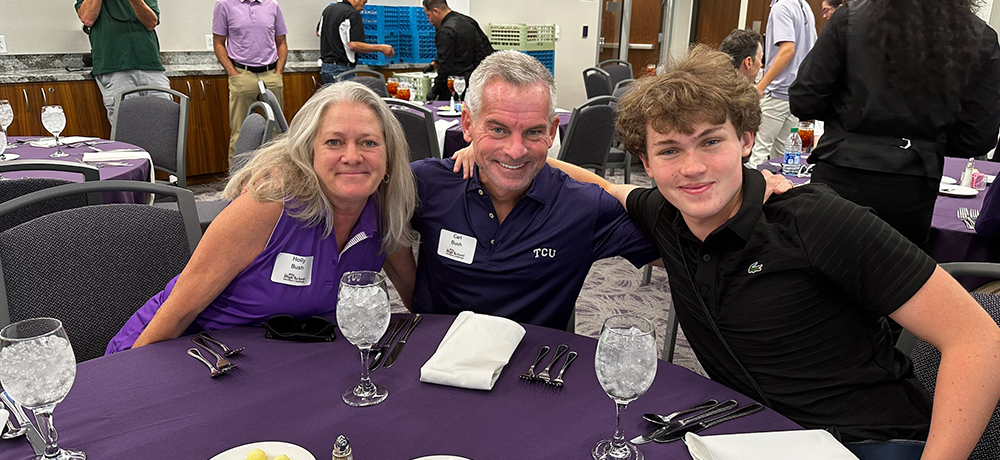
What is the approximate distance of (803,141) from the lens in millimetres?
3445

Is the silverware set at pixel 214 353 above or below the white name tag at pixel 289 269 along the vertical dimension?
below

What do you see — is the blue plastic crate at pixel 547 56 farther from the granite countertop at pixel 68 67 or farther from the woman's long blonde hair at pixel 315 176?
the woman's long blonde hair at pixel 315 176

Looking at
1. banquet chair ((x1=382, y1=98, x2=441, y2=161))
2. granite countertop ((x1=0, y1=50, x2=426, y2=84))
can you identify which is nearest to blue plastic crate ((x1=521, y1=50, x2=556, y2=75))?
granite countertop ((x1=0, y1=50, x2=426, y2=84))

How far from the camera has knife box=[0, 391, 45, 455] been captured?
0.99 metres

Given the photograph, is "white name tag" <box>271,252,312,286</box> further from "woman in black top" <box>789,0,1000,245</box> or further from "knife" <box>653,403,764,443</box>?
"woman in black top" <box>789,0,1000,245</box>

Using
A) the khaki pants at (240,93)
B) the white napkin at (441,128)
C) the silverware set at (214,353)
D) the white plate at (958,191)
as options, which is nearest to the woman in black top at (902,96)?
the white plate at (958,191)

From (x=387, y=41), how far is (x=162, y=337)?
6305mm

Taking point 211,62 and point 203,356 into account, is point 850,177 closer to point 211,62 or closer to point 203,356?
point 203,356

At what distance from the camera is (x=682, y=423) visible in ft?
3.50

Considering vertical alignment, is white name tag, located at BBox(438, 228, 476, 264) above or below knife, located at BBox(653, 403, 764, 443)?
above

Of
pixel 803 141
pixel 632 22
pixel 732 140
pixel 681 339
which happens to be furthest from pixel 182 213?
pixel 632 22

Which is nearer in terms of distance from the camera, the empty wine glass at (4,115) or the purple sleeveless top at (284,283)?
the purple sleeveless top at (284,283)

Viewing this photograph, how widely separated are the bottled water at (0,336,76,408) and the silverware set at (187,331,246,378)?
0.27 metres

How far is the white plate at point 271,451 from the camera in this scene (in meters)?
0.95
